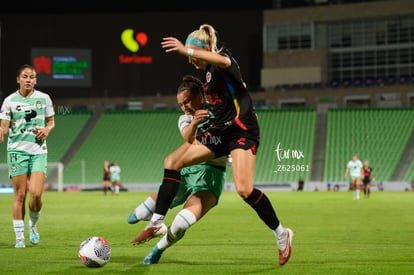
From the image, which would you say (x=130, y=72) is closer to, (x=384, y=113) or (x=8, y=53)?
(x=8, y=53)

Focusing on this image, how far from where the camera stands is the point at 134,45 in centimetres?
6178

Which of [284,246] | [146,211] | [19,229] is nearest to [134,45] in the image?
[19,229]

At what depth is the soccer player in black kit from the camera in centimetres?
869

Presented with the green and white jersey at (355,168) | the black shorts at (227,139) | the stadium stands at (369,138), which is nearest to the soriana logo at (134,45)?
the stadium stands at (369,138)

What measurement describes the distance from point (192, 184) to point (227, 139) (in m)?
0.99

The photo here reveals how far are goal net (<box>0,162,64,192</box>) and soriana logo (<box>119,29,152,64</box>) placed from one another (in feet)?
39.8

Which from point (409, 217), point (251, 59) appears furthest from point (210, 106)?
point (251, 59)

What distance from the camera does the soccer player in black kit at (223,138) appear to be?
8.69 m

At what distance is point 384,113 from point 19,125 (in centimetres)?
4930

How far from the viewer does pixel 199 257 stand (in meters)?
10.3

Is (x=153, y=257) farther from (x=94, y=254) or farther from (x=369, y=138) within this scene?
(x=369, y=138)

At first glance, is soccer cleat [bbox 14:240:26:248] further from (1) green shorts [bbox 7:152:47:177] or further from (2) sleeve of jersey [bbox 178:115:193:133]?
(2) sleeve of jersey [bbox 178:115:193:133]

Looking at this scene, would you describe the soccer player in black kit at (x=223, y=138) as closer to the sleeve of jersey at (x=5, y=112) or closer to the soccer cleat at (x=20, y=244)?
the soccer cleat at (x=20, y=244)

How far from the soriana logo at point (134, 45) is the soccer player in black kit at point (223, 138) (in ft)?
173
